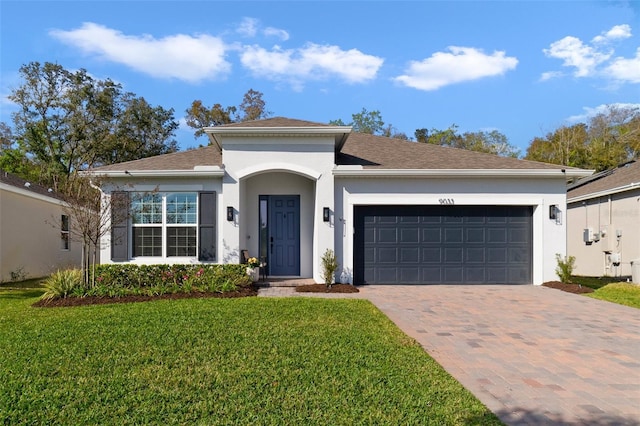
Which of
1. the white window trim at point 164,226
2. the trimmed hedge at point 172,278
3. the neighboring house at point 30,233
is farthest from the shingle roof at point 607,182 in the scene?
the neighboring house at point 30,233

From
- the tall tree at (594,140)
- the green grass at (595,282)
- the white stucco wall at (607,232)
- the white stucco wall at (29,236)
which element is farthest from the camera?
the tall tree at (594,140)

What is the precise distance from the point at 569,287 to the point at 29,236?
54.0ft

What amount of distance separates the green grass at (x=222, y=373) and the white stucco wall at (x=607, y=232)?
1127 centimetres

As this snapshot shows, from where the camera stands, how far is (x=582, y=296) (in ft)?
32.3

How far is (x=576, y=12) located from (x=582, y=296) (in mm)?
7024

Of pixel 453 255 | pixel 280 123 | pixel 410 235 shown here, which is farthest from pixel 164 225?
pixel 453 255

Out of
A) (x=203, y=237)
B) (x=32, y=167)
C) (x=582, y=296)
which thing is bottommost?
(x=582, y=296)

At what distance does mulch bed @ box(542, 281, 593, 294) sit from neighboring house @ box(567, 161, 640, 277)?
401cm

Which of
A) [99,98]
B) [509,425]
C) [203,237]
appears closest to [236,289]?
[203,237]

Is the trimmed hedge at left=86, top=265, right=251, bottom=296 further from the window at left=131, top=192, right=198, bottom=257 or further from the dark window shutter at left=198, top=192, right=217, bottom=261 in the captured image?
the window at left=131, top=192, right=198, bottom=257

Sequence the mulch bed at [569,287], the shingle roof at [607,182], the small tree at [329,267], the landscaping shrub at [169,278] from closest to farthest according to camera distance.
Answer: the landscaping shrub at [169,278] < the mulch bed at [569,287] < the small tree at [329,267] < the shingle roof at [607,182]

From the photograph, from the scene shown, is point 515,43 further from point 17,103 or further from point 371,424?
point 17,103

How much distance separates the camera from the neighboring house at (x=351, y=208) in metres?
11.0

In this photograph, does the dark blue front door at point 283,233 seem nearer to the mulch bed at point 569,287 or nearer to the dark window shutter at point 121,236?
the dark window shutter at point 121,236
